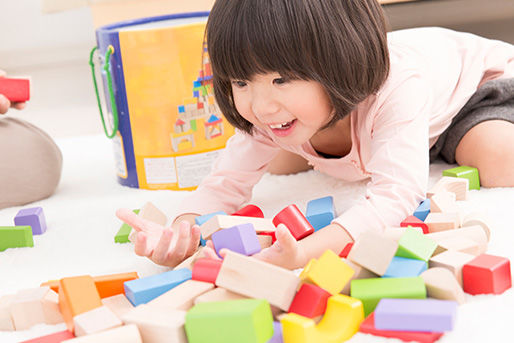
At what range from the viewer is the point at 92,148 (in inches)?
66.0

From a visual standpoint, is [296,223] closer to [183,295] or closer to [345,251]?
[345,251]

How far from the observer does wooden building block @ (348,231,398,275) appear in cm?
62

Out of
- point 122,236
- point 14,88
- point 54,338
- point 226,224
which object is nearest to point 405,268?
point 226,224

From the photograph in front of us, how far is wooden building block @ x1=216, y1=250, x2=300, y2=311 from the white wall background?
2.10 meters

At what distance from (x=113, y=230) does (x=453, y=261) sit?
575 millimetres

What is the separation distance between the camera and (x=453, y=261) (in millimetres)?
641

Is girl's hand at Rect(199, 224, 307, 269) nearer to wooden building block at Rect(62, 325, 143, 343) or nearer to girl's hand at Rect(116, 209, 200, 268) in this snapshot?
girl's hand at Rect(116, 209, 200, 268)

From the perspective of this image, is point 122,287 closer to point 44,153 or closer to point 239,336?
point 239,336

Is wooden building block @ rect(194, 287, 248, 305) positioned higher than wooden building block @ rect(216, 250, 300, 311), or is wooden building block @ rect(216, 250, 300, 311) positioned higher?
wooden building block @ rect(216, 250, 300, 311)

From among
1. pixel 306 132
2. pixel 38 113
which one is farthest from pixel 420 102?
pixel 38 113

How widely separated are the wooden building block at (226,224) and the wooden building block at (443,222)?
0.21 meters

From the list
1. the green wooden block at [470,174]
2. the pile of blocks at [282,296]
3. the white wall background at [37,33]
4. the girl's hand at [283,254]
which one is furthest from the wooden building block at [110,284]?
the white wall background at [37,33]

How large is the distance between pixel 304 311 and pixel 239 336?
0.08 meters

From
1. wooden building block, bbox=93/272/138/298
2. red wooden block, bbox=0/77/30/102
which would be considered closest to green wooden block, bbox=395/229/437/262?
wooden building block, bbox=93/272/138/298
